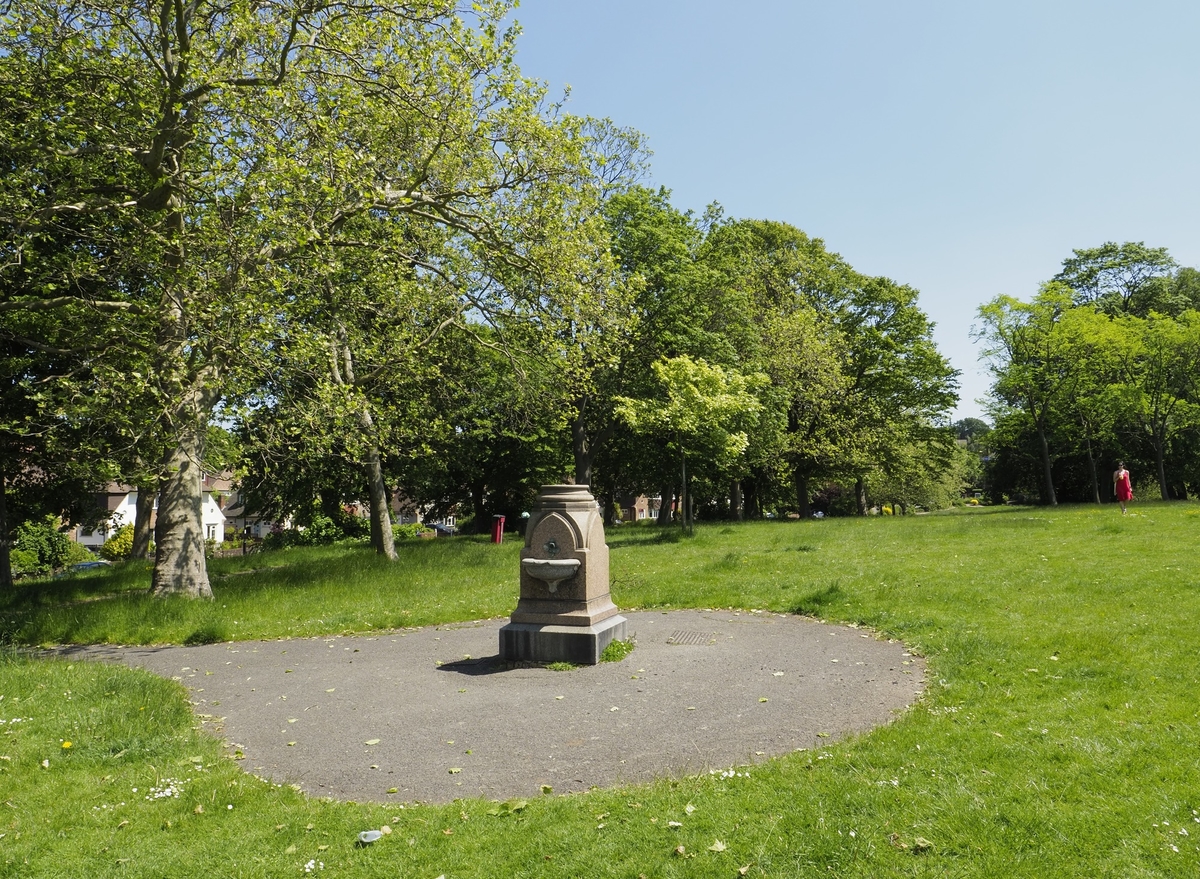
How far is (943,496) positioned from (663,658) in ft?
196

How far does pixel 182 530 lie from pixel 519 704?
9364mm

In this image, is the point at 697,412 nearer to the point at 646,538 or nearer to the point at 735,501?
the point at 646,538

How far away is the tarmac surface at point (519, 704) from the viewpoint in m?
6.39

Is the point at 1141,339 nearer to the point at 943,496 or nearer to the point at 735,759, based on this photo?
the point at 943,496

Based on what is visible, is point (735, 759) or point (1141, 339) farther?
point (1141, 339)

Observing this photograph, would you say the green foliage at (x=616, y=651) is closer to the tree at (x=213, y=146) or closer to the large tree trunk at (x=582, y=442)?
the tree at (x=213, y=146)

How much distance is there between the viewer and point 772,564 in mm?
17328

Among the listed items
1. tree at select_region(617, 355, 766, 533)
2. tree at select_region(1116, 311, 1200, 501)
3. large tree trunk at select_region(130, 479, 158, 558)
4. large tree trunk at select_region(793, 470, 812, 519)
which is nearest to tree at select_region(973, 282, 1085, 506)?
tree at select_region(1116, 311, 1200, 501)

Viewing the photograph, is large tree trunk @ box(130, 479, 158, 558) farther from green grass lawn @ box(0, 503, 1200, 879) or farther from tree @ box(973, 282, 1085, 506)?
tree @ box(973, 282, 1085, 506)

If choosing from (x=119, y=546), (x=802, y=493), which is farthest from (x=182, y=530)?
(x=119, y=546)

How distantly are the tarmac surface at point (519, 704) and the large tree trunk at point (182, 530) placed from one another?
2613mm

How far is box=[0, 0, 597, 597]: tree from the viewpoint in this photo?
40.1 ft

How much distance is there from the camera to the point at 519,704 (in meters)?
8.26

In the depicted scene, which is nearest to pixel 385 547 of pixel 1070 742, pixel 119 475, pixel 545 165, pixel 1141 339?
pixel 119 475
